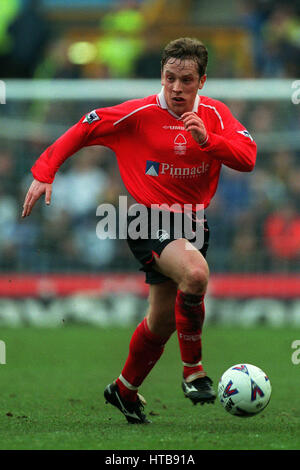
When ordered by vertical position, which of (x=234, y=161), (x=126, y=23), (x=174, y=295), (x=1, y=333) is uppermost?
(x=126, y=23)

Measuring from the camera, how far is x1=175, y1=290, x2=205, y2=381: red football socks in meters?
5.86

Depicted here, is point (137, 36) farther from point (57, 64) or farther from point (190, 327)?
point (190, 327)

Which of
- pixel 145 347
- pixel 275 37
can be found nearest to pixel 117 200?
pixel 275 37

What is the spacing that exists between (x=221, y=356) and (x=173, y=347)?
155cm

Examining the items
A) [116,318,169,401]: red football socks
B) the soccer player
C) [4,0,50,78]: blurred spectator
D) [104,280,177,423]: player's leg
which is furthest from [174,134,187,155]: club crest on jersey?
[4,0,50,78]: blurred spectator

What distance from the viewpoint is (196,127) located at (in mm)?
5816

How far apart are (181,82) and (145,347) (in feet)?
5.67

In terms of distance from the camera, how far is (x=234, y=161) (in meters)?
6.02

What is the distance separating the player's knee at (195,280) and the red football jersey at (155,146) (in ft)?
2.32

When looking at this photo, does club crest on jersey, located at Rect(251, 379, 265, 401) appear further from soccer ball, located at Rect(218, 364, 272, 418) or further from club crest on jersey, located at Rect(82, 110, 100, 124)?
club crest on jersey, located at Rect(82, 110, 100, 124)

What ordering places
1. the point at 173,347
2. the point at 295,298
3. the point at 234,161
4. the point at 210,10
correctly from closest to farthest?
1. the point at 234,161
2. the point at 173,347
3. the point at 295,298
4. the point at 210,10

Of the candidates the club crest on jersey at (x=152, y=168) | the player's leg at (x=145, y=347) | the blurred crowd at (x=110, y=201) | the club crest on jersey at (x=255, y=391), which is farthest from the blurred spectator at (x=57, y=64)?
the club crest on jersey at (x=255, y=391)

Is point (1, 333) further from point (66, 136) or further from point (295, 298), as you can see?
point (66, 136)
